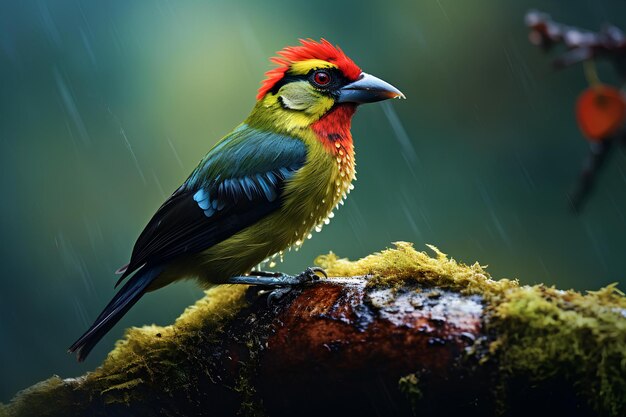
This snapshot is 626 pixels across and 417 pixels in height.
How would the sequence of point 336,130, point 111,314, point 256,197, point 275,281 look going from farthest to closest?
1. point 336,130
2. point 256,197
3. point 111,314
4. point 275,281

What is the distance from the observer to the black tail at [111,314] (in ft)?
9.72

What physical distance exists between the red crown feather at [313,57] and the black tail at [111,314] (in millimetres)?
1162

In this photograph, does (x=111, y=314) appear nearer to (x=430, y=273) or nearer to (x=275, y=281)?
(x=275, y=281)

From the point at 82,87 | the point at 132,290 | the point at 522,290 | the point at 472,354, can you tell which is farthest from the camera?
the point at 82,87

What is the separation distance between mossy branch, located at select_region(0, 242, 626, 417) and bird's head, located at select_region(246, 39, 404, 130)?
85cm

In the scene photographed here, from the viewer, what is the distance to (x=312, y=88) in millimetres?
3445

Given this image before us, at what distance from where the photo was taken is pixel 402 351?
215 cm

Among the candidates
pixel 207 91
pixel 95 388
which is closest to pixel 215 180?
pixel 95 388

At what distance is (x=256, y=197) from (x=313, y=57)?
841 mm

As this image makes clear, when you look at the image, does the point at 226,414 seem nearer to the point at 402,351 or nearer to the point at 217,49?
the point at 402,351

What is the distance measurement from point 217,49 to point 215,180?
11.6 ft

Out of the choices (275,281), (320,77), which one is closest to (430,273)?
(275,281)

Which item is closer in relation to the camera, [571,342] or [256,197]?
[571,342]

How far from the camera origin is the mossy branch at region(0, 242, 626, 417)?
1974mm
